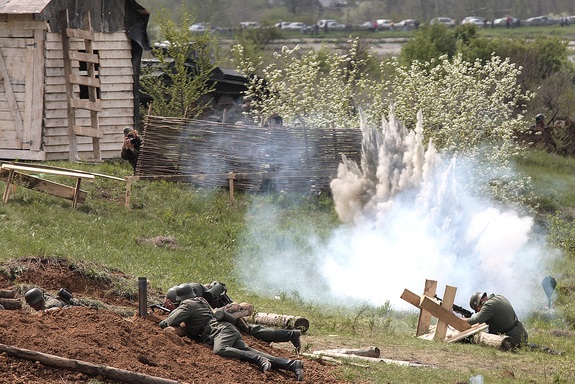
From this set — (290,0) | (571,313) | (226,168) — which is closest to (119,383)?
(571,313)

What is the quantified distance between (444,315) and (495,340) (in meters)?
0.90

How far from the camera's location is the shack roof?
28.0 m

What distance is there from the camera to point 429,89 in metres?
32.2

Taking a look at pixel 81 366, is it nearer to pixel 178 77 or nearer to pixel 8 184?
pixel 8 184

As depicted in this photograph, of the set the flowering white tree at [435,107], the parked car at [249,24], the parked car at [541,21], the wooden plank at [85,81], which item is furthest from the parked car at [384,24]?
the wooden plank at [85,81]

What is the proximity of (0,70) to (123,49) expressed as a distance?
4304mm

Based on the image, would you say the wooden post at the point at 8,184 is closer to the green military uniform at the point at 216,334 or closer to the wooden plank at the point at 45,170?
the wooden plank at the point at 45,170

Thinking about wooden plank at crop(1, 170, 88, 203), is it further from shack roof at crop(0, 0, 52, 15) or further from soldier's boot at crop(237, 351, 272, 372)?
soldier's boot at crop(237, 351, 272, 372)

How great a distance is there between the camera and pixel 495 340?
1661cm

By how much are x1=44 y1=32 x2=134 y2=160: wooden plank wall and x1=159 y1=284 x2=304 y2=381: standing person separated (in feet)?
51.9

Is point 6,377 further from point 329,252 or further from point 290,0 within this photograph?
point 290,0

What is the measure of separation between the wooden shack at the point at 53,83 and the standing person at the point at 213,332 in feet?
50.4

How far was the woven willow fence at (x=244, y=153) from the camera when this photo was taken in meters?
28.1

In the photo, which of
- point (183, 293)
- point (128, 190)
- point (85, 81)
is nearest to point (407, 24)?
point (85, 81)
